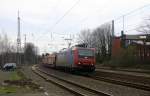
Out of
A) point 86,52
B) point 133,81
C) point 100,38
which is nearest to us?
point 133,81

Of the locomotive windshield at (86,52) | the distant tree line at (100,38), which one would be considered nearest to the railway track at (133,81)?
the locomotive windshield at (86,52)

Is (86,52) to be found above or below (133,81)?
above

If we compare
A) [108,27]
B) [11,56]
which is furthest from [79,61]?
[108,27]

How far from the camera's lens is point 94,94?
60.8 feet

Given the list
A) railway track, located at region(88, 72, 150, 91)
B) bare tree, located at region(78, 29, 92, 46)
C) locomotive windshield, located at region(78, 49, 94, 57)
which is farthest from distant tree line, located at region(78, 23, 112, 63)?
railway track, located at region(88, 72, 150, 91)

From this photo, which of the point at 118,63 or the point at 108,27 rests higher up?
the point at 108,27

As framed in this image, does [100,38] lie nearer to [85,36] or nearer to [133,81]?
[85,36]

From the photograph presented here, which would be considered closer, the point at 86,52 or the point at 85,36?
the point at 86,52

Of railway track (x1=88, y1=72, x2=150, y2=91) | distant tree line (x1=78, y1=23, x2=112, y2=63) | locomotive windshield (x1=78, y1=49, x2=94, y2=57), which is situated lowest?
railway track (x1=88, y1=72, x2=150, y2=91)

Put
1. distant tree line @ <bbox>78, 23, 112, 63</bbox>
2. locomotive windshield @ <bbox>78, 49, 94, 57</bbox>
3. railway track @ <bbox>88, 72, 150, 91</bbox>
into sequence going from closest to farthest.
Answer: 1. railway track @ <bbox>88, 72, 150, 91</bbox>
2. locomotive windshield @ <bbox>78, 49, 94, 57</bbox>
3. distant tree line @ <bbox>78, 23, 112, 63</bbox>

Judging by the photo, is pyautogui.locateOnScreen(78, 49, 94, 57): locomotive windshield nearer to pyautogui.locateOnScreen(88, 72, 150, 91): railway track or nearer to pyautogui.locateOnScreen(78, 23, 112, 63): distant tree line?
pyautogui.locateOnScreen(88, 72, 150, 91): railway track

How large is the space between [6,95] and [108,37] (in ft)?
320

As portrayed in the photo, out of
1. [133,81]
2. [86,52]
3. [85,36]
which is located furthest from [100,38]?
[133,81]

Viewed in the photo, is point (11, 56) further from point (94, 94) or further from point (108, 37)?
point (94, 94)
